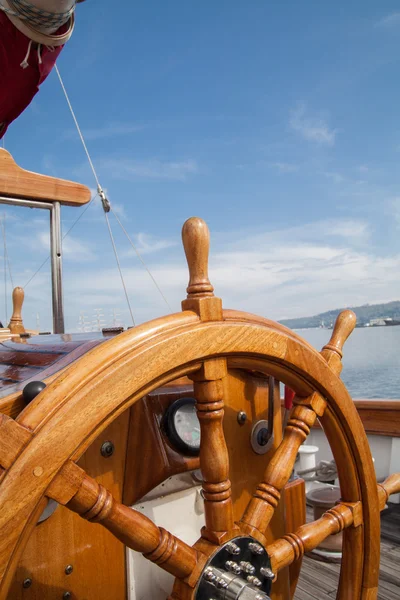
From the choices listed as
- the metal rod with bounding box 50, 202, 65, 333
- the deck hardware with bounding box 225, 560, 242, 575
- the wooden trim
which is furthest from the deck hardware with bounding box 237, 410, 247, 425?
the wooden trim

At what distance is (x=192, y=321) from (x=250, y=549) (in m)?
0.43

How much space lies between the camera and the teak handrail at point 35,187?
6.91 feet

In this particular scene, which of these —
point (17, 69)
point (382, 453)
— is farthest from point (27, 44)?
point (382, 453)

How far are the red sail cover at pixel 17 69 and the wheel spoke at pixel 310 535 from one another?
212 cm

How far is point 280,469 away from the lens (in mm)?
958

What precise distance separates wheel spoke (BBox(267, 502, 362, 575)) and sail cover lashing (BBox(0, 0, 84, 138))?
186cm

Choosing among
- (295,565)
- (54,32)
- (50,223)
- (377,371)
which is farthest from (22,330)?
(377,371)

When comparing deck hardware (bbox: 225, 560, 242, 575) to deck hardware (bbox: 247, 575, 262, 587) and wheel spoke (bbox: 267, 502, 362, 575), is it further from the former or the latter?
wheel spoke (bbox: 267, 502, 362, 575)

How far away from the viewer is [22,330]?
251cm

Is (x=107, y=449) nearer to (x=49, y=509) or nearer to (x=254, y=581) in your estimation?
(x=49, y=509)

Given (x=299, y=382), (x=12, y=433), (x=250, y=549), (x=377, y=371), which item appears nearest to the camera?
(x=12, y=433)

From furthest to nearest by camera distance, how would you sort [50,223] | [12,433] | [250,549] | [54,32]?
[50,223] → [54,32] → [250,549] → [12,433]

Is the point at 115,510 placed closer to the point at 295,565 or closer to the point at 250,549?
the point at 250,549

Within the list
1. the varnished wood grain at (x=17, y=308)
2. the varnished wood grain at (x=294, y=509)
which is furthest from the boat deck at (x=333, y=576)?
the varnished wood grain at (x=17, y=308)
